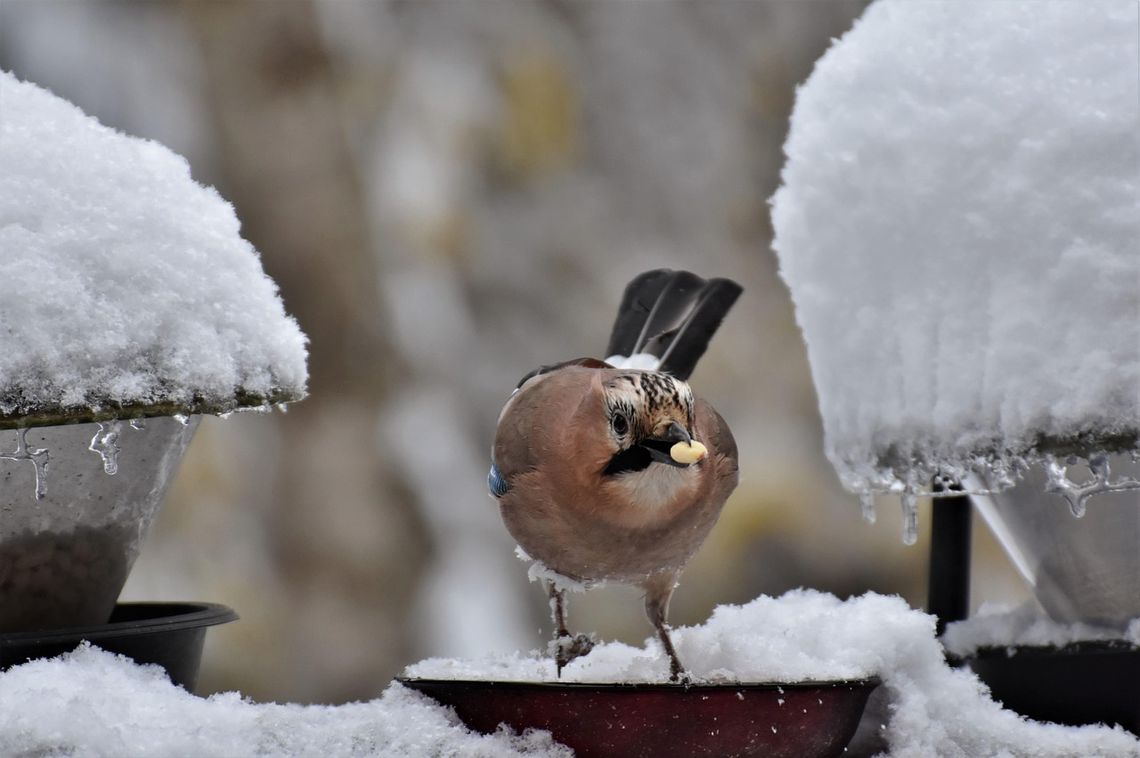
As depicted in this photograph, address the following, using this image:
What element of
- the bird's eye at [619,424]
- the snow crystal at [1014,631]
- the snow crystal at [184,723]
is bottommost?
the snow crystal at [184,723]

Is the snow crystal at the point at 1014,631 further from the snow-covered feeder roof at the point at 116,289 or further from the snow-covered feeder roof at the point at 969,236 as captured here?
the snow-covered feeder roof at the point at 116,289

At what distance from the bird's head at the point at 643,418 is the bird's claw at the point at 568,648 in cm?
21

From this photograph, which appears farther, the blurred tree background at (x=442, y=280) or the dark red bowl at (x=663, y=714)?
the blurred tree background at (x=442, y=280)

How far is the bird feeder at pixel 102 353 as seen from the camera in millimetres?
1127

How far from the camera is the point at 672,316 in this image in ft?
5.82

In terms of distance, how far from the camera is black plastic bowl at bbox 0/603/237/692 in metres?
1.22

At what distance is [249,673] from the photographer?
2893 millimetres

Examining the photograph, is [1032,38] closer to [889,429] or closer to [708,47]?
[889,429]

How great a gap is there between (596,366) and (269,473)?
5.09 feet

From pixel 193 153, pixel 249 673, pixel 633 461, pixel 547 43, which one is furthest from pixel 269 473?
pixel 633 461

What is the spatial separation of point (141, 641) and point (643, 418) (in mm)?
620

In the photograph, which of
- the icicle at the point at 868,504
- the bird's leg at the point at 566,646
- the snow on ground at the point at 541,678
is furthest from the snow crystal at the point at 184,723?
the icicle at the point at 868,504

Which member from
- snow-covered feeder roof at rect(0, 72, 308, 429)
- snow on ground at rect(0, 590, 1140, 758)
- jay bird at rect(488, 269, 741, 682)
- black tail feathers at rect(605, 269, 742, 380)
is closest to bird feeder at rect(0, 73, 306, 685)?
snow-covered feeder roof at rect(0, 72, 308, 429)

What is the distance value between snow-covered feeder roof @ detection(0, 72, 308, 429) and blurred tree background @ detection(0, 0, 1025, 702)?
153cm
